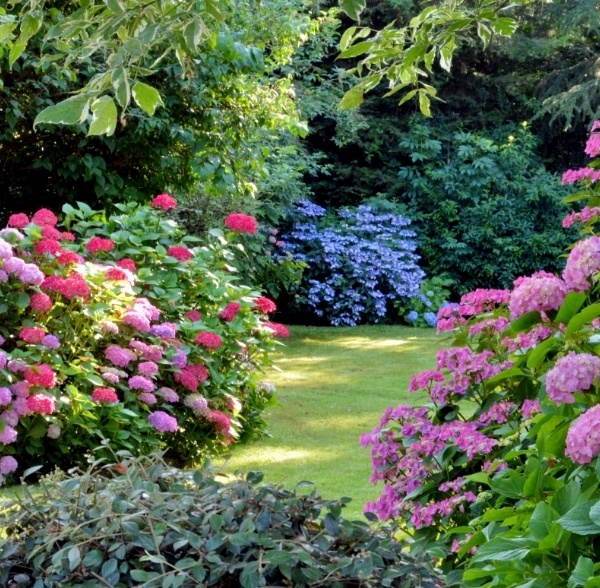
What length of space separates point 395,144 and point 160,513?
13232 mm

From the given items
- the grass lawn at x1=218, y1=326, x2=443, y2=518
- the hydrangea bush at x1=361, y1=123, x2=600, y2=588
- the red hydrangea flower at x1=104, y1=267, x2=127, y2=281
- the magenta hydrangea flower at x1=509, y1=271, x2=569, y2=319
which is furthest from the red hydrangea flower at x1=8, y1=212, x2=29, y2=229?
the magenta hydrangea flower at x1=509, y1=271, x2=569, y2=319

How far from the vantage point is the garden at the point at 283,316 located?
1.71 metres

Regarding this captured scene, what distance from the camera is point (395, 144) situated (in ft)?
48.1

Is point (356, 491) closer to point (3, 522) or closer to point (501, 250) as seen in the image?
point (3, 522)

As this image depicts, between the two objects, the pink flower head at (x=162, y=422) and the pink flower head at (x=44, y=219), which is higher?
the pink flower head at (x=44, y=219)

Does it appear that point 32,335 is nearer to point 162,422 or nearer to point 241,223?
point 162,422

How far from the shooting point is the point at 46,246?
461cm

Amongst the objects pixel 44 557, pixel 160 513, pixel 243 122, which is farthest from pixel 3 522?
pixel 243 122

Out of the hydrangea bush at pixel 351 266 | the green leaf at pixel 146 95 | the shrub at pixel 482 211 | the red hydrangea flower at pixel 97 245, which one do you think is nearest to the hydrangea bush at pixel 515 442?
the green leaf at pixel 146 95

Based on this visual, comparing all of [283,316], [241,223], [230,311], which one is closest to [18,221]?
[230,311]

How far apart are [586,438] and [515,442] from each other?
50.9 inches

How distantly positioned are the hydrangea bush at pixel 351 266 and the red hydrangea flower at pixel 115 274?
23.2 feet

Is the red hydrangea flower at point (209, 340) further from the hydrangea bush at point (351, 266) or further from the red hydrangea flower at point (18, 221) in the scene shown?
the hydrangea bush at point (351, 266)

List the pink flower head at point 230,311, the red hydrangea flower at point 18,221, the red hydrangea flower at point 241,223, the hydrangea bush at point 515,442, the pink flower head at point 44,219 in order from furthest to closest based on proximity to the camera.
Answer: the red hydrangea flower at point 241,223
the pink flower head at point 230,311
the pink flower head at point 44,219
the red hydrangea flower at point 18,221
the hydrangea bush at point 515,442
